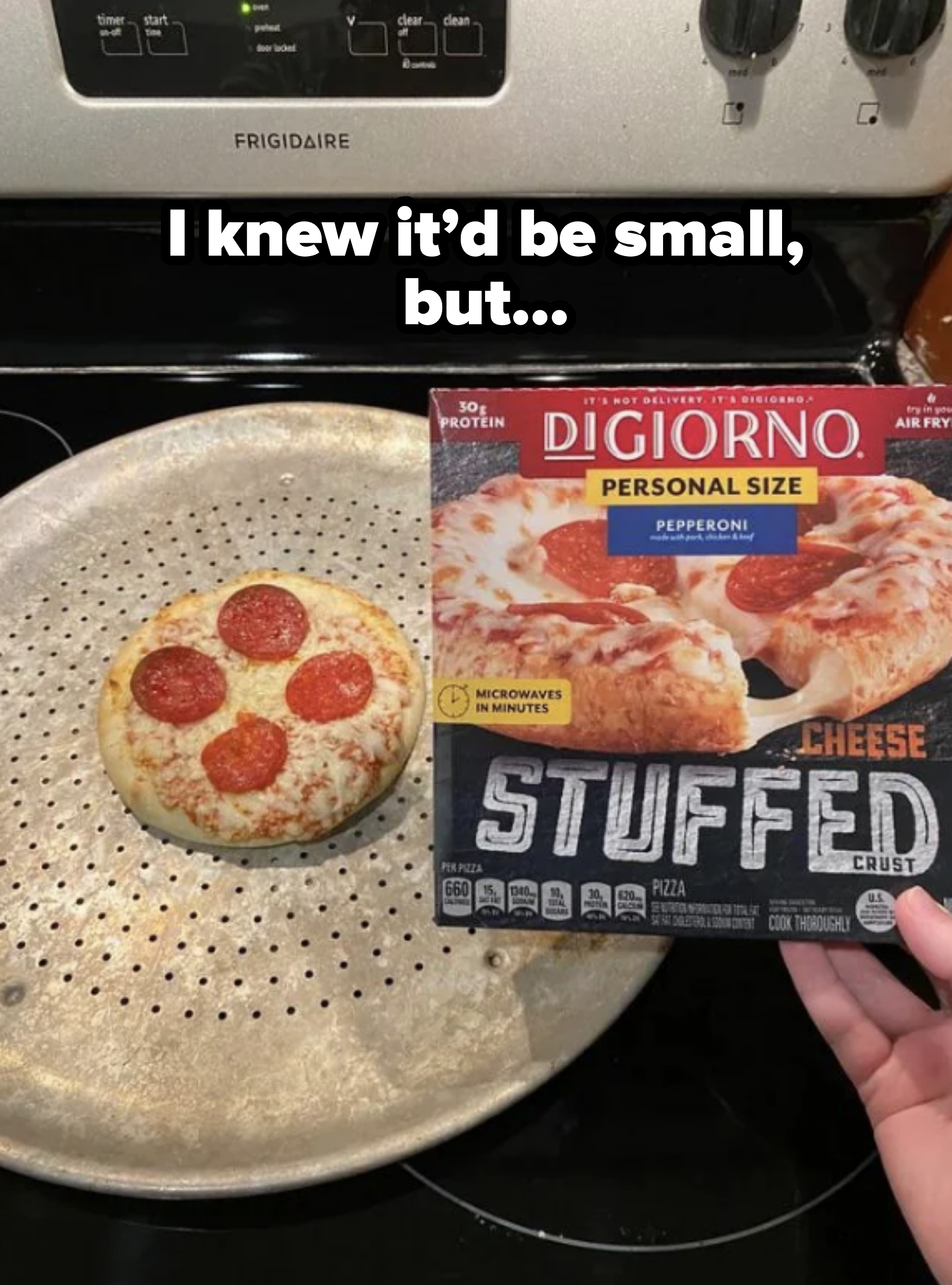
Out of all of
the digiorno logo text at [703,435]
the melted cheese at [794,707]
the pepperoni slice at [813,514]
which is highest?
the digiorno logo text at [703,435]

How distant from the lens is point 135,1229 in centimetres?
57

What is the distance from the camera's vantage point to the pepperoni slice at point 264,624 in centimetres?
77

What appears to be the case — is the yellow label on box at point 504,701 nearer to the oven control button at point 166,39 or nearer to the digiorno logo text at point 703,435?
the digiorno logo text at point 703,435

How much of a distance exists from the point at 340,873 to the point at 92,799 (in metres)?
0.18

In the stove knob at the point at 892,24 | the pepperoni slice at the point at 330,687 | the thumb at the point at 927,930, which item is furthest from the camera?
the pepperoni slice at the point at 330,687

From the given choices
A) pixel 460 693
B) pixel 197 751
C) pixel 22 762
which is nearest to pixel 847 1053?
pixel 460 693

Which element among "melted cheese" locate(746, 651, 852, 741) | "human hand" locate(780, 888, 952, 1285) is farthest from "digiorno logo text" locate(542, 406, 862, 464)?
"human hand" locate(780, 888, 952, 1285)

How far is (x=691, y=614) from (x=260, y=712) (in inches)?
13.2

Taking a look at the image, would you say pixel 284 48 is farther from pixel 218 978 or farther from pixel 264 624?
pixel 218 978

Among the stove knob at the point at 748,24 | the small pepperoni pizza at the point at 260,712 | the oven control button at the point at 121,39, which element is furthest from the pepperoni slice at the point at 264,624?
the stove knob at the point at 748,24

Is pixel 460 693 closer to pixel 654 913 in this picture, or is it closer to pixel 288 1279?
pixel 654 913

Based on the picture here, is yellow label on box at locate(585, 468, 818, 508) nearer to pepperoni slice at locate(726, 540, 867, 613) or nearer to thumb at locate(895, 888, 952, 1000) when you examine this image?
pepperoni slice at locate(726, 540, 867, 613)

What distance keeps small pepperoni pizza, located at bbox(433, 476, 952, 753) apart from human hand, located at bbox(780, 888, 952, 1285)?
114 millimetres

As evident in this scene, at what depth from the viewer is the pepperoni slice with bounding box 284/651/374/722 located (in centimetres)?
75
